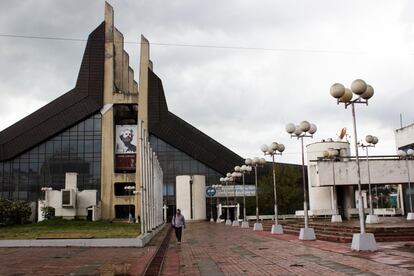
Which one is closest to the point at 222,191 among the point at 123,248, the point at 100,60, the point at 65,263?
the point at 100,60

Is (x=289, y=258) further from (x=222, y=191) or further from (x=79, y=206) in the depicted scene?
(x=222, y=191)

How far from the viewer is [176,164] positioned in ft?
241

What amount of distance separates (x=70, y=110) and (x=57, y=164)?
800 cm

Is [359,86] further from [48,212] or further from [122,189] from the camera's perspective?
[122,189]

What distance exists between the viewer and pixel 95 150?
70750 mm

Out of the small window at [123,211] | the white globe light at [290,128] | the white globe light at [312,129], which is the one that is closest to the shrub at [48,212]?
the small window at [123,211]

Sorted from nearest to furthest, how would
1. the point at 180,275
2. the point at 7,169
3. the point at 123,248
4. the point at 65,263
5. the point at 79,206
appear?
the point at 180,275
the point at 65,263
the point at 123,248
the point at 79,206
the point at 7,169

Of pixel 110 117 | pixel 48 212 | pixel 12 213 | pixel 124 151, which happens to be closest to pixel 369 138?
pixel 12 213

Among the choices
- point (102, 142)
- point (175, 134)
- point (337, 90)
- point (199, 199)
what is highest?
point (175, 134)

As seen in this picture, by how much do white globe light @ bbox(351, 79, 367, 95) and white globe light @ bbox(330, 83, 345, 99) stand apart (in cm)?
37

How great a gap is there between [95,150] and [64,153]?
4.50m

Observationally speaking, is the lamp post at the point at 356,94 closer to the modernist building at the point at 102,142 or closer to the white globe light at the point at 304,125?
the white globe light at the point at 304,125

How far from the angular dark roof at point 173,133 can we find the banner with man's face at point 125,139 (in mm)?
2796

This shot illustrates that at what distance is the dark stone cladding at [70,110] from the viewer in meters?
70.1
